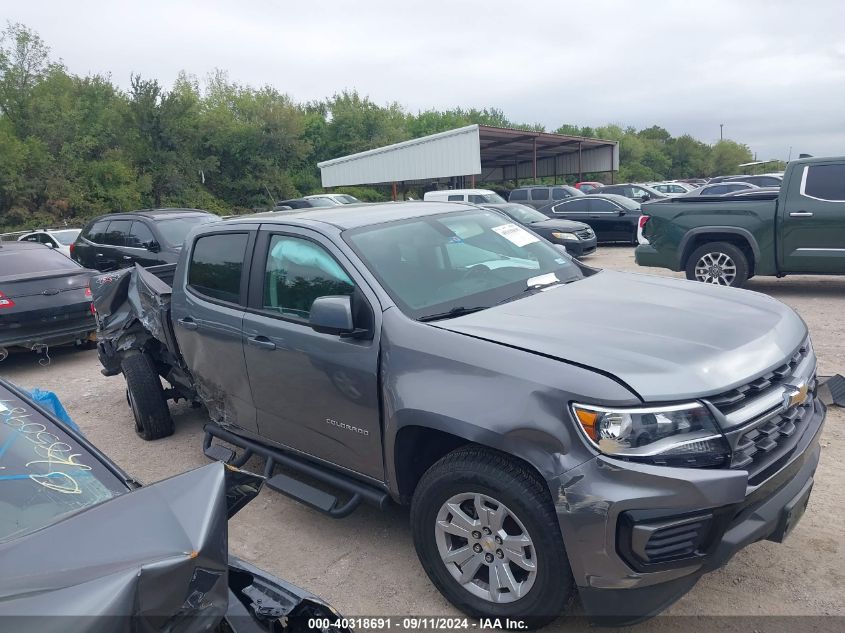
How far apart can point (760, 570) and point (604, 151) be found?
44.4 meters

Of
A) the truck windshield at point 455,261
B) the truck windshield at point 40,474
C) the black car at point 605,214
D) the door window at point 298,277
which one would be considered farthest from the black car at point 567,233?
the truck windshield at point 40,474

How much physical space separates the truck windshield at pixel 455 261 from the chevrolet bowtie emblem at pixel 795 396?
1.37 metres

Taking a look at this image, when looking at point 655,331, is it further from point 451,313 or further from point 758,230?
point 758,230

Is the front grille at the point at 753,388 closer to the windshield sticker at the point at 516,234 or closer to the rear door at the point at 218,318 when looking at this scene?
the windshield sticker at the point at 516,234

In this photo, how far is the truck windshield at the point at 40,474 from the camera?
1932 mm

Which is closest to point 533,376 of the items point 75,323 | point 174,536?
point 174,536

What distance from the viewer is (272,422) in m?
3.92

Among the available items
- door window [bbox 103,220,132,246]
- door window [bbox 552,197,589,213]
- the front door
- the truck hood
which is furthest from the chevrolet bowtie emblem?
door window [bbox 552,197,589,213]

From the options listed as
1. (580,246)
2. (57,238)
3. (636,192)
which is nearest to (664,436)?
(580,246)

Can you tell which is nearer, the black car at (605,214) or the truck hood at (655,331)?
the truck hood at (655,331)

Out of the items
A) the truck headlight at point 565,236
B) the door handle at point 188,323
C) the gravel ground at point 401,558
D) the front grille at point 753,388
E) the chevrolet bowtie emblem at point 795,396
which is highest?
the front grille at point 753,388

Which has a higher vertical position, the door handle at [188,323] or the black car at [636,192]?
the door handle at [188,323]

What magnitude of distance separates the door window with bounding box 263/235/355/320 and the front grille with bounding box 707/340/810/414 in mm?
1847

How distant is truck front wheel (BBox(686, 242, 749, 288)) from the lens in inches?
357
